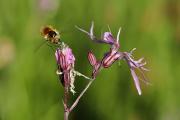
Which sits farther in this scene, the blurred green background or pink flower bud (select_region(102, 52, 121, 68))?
the blurred green background

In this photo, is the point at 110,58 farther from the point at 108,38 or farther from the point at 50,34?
the point at 50,34

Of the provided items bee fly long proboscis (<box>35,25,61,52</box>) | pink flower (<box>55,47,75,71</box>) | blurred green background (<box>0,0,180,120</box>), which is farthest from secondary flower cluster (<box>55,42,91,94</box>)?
blurred green background (<box>0,0,180,120</box>)

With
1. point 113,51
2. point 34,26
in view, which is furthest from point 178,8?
point 113,51

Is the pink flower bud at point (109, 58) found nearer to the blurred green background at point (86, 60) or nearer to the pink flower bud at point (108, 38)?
the pink flower bud at point (108, 38)

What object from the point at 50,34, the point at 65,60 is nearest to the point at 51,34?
the point at 50,34

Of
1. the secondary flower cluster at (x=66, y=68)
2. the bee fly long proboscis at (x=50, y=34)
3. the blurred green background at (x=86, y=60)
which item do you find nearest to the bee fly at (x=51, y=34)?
the bee fly long proboscis at (x=50, y=34)

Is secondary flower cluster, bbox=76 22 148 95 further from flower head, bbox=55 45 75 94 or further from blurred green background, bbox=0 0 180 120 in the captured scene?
blurred green background, bbox=0 0 180 120

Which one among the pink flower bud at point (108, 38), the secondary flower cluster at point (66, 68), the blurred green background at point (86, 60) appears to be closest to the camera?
the secondary flower cluster at point (66, 68)

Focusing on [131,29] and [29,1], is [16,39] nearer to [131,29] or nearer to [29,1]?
[29,1]

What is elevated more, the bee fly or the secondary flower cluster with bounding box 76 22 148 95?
the bee fly
